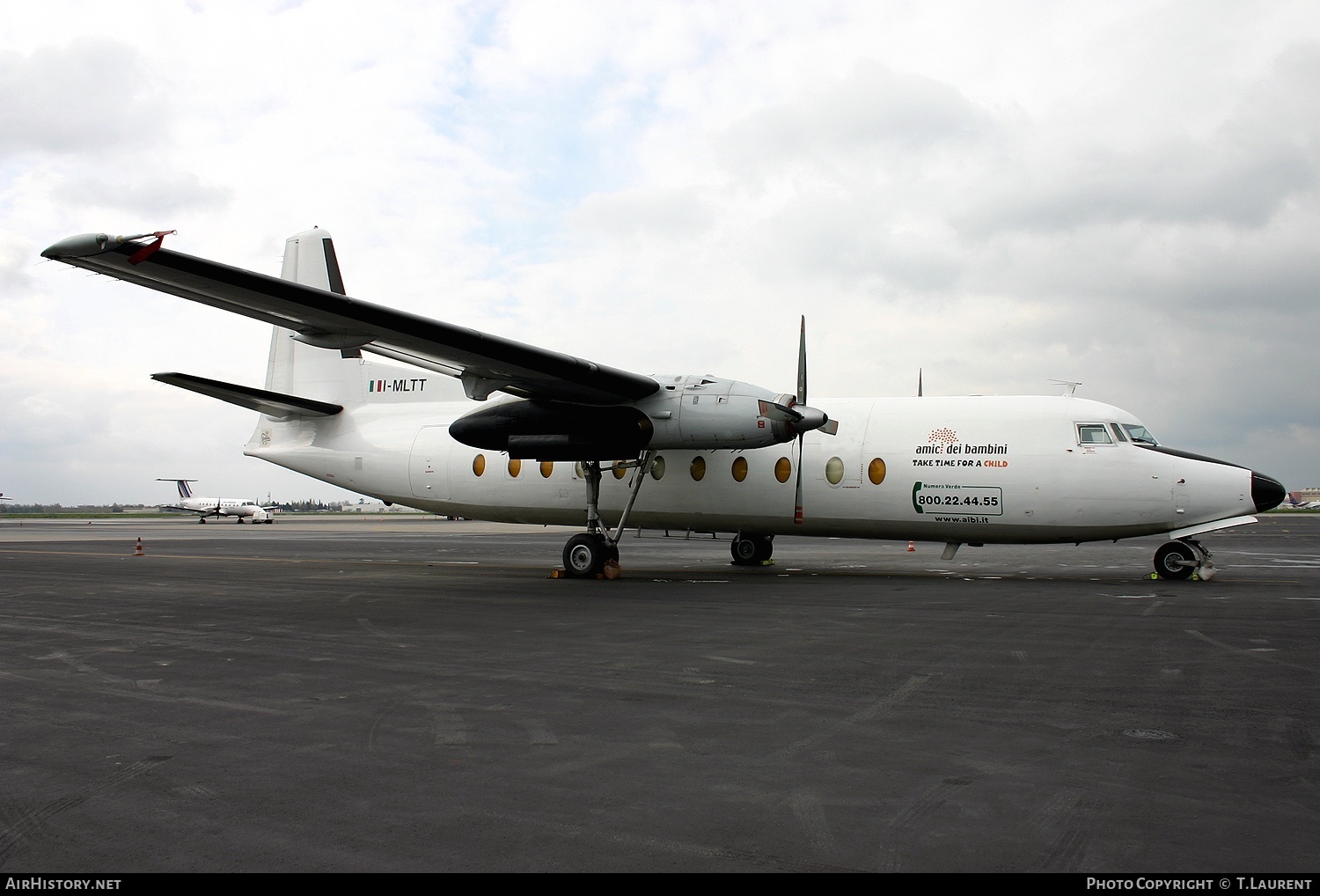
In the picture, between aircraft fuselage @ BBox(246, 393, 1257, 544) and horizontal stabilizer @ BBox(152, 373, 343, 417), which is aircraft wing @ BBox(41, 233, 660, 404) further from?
horizontal stabilizer @ BBox(152, 373, 343, 417)

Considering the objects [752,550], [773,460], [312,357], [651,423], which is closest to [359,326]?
[651,423]

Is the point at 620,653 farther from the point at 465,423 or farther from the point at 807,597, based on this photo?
the point at 465,423

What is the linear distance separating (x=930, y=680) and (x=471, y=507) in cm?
1411

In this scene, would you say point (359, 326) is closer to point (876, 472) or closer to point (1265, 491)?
point (876, 472)

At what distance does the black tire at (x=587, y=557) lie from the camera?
1689 cm

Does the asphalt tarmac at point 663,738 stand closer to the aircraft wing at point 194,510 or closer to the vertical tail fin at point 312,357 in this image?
the vertical tail fin at point 312,357

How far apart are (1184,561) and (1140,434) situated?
2459 mm

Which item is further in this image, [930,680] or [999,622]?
[999,622]

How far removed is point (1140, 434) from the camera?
15.8 m

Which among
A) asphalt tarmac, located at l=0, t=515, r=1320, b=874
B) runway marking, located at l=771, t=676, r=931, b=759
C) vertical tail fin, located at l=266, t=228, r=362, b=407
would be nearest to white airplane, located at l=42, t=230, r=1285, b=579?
vertical tail fin, located at l=266, t=228, r=362, b=407

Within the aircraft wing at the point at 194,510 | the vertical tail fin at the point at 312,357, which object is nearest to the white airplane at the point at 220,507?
the aircraft wing at the point at 194,510

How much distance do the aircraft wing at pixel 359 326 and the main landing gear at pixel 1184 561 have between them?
985cm

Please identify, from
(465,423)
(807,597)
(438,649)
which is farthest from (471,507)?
(438,649)

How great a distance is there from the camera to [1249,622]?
1033 cm
